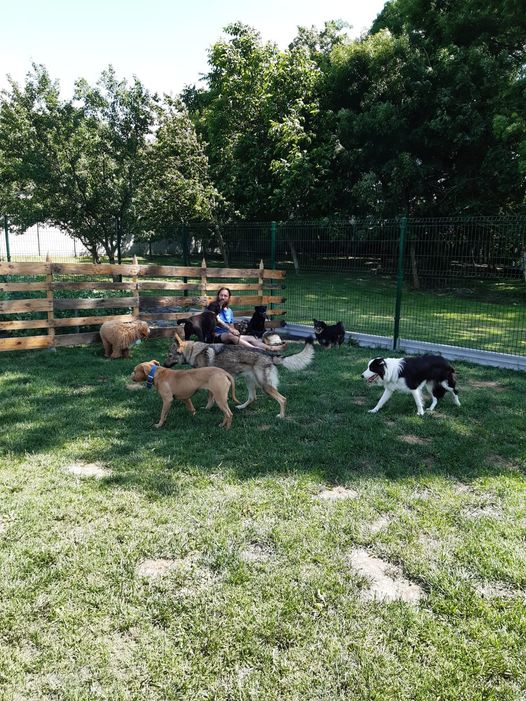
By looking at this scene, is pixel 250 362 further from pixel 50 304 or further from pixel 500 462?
pixel 50 304

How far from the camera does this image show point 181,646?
232cm

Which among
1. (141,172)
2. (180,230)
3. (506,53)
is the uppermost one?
(506,53)

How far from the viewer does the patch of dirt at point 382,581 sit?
8.82ft

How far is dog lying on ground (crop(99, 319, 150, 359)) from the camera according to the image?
826 centimetres

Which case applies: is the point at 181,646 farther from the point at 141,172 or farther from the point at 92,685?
the point at 141,172

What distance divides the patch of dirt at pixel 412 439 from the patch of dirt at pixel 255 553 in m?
2.31

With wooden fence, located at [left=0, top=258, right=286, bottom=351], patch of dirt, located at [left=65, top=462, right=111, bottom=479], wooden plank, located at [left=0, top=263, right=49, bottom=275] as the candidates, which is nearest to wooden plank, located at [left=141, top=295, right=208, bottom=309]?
wooden fence, located at [left=0, top=258, right=286, bottom=351]

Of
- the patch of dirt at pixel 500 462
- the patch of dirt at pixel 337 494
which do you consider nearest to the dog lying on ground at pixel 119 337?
the patch of dirt at pixel 337 494

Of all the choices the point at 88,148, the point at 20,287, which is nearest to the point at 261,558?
the point at 20,287

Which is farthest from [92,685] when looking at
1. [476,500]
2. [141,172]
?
[141,172]

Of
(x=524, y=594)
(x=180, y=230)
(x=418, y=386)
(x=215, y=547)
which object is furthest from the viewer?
(x=180, y=230)

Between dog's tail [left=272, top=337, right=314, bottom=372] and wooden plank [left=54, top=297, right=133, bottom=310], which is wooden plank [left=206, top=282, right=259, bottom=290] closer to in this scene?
wooden plank [left=54, top=297, right=133, bottom=310]

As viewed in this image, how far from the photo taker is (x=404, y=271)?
10820mm

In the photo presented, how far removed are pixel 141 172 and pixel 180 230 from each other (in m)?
3.88
